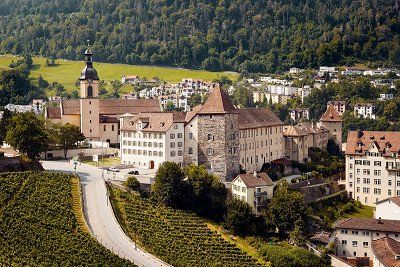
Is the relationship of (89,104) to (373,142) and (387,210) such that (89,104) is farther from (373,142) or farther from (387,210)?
(387,210)

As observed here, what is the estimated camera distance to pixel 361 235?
64062 millimetres

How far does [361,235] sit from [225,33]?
12042 cm

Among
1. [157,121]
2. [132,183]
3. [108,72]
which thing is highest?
[108,72]

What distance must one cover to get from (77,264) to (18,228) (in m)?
7.30

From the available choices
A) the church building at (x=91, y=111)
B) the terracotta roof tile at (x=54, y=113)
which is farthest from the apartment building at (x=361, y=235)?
the terracotta roof tile at (x=54, y=113)

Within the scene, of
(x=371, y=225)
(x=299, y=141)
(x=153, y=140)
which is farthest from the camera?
(x=299, y=141)

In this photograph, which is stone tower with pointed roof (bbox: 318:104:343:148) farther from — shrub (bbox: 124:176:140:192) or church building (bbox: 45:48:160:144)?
shrub (bbox: 124:176:140:192)

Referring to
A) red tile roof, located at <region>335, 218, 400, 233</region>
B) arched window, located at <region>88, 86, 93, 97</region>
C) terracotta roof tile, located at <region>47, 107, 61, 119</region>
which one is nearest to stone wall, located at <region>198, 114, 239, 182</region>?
red tile roof, located at <region>335, 218, 400, 233</region>

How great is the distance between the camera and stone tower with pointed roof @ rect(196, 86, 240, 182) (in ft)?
240

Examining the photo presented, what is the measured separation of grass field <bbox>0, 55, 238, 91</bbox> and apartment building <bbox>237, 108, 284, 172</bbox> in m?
69.7

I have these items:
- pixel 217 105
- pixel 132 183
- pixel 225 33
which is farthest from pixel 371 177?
pixel 225 33

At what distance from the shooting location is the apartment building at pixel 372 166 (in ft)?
250

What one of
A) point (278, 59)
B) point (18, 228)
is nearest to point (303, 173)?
point (18, 228)

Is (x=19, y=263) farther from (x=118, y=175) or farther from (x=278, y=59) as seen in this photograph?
(x=278, y=59)
